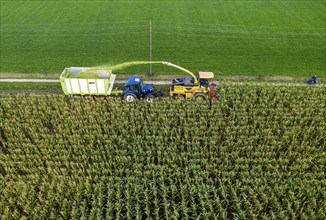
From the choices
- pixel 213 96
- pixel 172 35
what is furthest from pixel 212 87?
pixel 172 35

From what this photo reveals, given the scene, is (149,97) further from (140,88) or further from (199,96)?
(199,96)

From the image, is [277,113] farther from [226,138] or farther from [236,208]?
[236,208]

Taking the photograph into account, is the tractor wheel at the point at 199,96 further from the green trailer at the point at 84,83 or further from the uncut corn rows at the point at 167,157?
the green trailer at the point at 84,83

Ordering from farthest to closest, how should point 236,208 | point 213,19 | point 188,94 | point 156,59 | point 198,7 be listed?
point 198,7 < point 213,19 < point 156,59 < point 188,94 < point 236,208

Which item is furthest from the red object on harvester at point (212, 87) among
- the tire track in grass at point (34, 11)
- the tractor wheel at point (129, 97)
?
the tire track in grass at point (34, 11)

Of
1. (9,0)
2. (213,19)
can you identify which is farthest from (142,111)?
(9,0)

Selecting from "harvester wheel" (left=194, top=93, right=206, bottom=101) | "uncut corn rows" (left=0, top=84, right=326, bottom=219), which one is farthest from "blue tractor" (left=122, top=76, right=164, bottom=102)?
"harvester wheel" (left=194, top=93, right=206, bottom=101)

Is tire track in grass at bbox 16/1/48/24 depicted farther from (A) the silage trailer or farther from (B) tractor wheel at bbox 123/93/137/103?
(B) tractor wheel at bbox 123/93/137/103
